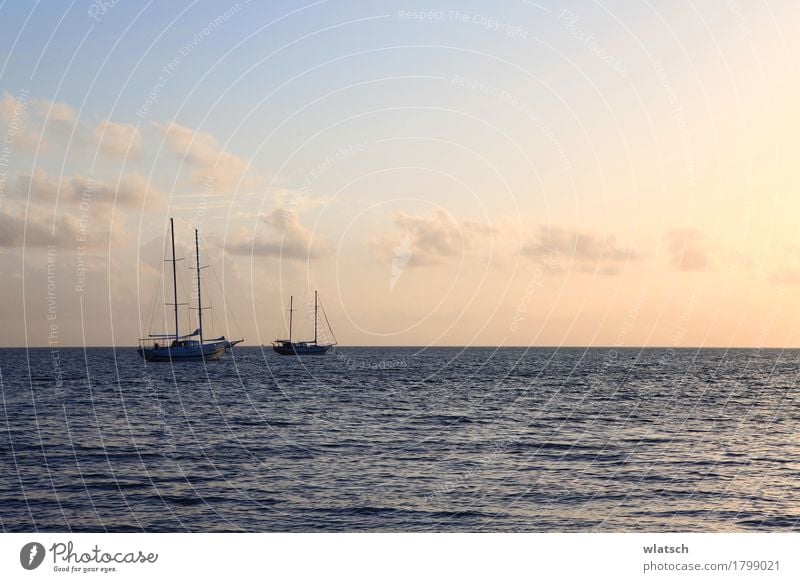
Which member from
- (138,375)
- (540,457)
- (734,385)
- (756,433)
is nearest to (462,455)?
(540,457)

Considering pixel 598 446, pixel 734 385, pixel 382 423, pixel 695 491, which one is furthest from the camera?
pixel 734 385

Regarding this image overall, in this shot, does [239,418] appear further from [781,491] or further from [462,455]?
[781,491]

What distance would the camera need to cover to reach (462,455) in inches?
1881

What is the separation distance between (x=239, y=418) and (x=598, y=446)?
3141cm

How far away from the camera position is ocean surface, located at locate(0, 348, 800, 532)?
31562 millimetres
